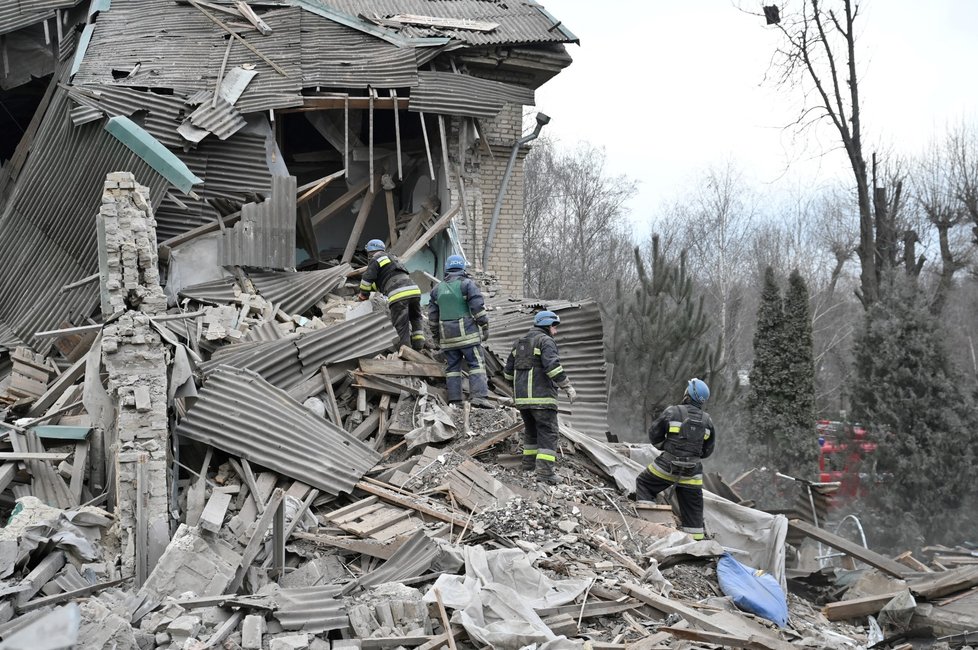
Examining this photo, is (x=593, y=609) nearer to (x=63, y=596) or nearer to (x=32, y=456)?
(x=63, y=596)

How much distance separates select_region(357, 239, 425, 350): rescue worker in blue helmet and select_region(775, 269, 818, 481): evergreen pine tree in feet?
37.4

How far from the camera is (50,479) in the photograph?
26.7 feet

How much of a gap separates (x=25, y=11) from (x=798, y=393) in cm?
1665

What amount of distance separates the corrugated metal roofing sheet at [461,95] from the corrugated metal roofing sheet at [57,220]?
4396 mm

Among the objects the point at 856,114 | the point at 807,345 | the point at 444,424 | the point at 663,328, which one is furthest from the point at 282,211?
the point at 856,114

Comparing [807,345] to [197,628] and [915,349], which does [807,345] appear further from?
[197,628]

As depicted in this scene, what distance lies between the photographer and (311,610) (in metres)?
6.54

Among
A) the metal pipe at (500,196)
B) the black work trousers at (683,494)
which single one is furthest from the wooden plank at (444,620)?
the metal pipe at (500,196)

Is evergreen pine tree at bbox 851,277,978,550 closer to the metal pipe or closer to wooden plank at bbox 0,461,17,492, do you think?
the metal pipe

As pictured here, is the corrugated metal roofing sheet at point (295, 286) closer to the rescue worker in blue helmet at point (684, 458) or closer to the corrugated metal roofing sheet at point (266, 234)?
the corrugated metal roofing sheet at point (266, 234)

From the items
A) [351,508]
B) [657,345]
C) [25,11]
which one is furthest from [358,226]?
[657,345]

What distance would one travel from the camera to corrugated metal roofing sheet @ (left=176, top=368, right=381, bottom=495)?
8500 millimetres

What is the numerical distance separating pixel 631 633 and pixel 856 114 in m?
17.3

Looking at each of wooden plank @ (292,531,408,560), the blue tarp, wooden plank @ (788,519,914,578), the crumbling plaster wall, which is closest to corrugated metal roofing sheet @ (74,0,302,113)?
the crumbling plaster wall
